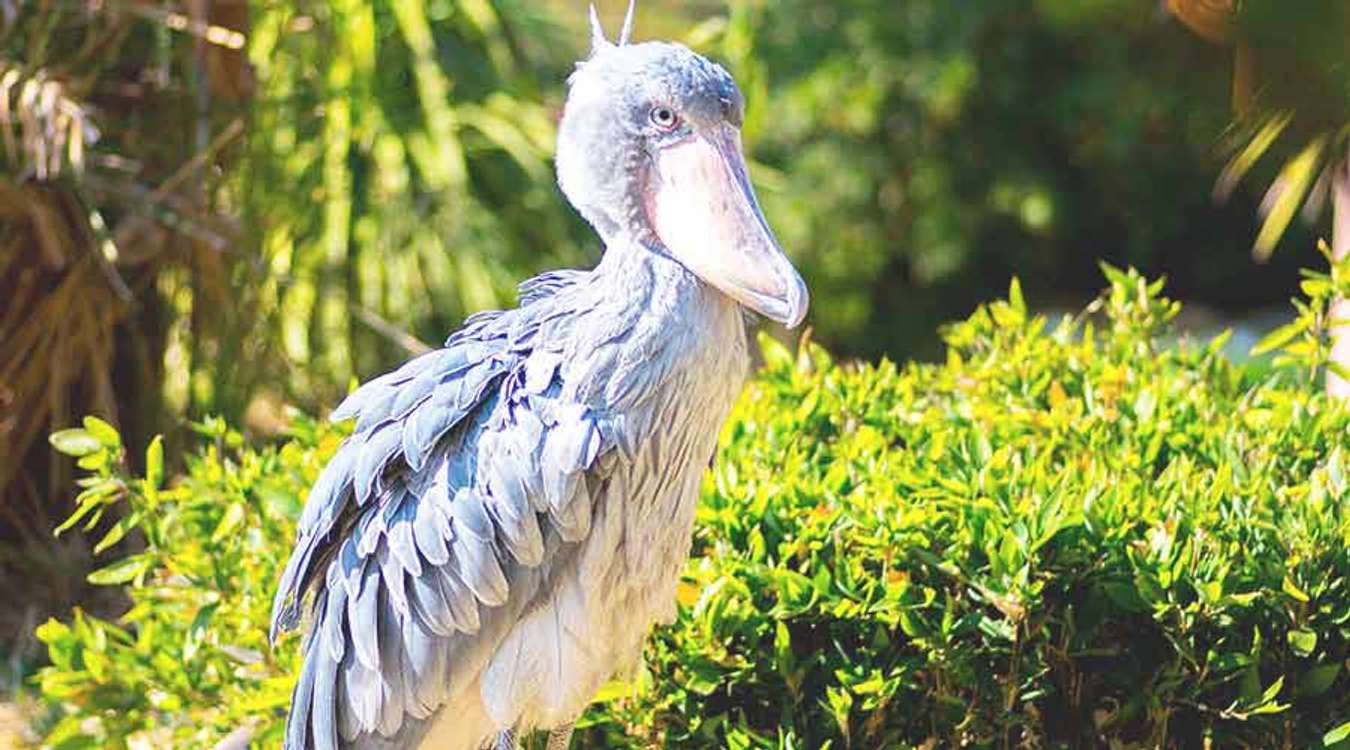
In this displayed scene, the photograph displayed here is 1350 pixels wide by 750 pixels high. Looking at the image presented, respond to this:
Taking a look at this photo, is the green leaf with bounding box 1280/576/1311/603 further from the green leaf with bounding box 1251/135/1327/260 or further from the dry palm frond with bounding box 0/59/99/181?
the dry palm frond with bounding box 0/59/99/181

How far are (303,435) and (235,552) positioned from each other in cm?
35

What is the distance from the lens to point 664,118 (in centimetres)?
235

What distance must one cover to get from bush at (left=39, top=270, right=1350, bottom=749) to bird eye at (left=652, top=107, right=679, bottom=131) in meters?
0.75

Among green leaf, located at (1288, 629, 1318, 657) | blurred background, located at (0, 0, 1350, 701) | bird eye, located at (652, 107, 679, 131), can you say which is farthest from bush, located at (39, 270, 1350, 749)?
bird eye, located at (652, 107, 679, 131)

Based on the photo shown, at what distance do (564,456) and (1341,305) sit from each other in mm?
1850

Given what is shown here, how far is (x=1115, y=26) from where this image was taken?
687cm

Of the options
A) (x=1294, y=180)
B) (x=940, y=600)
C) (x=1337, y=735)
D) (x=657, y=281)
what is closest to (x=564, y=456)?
(x=657, y=281)

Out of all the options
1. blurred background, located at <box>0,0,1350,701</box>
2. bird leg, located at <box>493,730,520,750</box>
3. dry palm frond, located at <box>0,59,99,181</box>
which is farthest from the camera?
blurred background, located at <box>0,0,1350,701</box>

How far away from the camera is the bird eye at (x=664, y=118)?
2.34 meters

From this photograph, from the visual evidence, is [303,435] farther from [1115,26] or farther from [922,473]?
[1115,26]

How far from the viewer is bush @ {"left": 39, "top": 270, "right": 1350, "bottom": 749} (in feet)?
9.09

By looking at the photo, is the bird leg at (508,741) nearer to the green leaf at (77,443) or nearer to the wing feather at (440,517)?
the wing feather at (440,517)

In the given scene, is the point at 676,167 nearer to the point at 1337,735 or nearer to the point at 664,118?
the point at 664,118

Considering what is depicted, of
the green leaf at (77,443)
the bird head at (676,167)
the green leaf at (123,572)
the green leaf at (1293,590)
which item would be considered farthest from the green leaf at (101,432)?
the green leaf at (1293,590)
